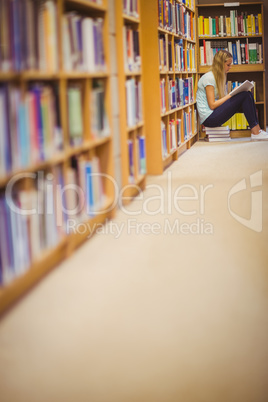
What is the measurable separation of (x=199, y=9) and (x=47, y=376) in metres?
6.97

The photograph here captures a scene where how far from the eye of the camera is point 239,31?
24.8ft

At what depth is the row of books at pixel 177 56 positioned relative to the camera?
200 inches

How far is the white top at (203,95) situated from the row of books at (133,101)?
311cm

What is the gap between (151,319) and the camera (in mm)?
2039

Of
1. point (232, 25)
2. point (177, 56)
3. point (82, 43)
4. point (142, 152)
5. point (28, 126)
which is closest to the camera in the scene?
point (28, 126)

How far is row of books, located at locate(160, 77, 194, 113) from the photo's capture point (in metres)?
5.12

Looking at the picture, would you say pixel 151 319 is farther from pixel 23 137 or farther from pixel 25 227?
pixel 23 137

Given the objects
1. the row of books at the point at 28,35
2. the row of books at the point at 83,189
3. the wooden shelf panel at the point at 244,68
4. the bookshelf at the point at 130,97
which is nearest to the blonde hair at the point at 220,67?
the wooden shelf panel at the point at 244,68

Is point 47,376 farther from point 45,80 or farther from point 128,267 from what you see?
point 45,80

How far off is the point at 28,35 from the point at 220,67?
16.7 feet

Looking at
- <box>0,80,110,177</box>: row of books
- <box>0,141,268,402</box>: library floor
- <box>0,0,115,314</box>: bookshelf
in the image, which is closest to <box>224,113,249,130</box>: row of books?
<box>0,141,268,402</box>: library floor

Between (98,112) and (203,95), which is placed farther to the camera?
(203,95)

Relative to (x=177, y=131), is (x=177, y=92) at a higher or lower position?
higher

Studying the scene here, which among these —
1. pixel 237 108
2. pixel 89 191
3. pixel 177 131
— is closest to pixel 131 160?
pixel 89 191
